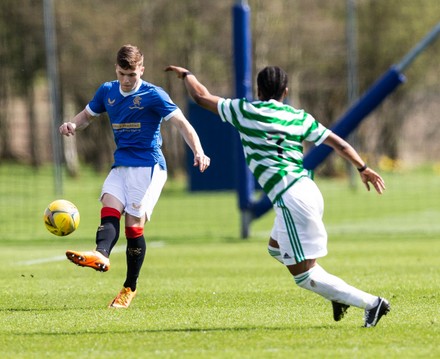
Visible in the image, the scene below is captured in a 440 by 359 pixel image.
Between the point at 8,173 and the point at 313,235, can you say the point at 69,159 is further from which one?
the point at 313,235

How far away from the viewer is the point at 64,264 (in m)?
13.9

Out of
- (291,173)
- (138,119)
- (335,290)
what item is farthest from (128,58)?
(335,290)

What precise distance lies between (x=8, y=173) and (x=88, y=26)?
8682 mm

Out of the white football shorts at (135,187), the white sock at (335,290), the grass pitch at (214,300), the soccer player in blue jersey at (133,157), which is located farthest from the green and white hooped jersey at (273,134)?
the white football shorts at (135,187)

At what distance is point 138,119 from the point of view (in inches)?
371

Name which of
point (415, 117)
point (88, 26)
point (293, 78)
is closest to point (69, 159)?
point (88, 26)

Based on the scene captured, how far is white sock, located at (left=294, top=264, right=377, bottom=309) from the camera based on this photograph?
299 inches

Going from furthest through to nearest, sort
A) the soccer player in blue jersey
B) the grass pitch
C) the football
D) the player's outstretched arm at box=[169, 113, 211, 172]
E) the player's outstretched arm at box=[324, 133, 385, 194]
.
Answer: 1. the football
2. the soccer player in blue jersey
3. the player's outstretched arm at box=[169, 113, 211, 172]
4. the player's outstretched arm at box=[324, 133, 385, 194]
5. the grass pitch

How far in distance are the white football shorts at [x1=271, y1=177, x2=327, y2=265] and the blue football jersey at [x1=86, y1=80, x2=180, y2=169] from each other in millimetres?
2103

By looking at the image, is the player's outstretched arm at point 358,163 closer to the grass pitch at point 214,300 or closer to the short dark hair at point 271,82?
the short dark hair at point 271,82

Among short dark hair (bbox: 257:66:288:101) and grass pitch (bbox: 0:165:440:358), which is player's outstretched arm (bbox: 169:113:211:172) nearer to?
short dark hair (bbox: 257:66:288:101)

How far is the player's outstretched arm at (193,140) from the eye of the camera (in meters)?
8.60

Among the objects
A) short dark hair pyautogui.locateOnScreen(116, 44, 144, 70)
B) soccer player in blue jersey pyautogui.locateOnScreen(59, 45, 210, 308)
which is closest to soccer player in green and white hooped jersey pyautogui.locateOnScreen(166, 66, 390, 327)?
short dark hair pyautogui.locateOnScreen(116, 44, 144, 70)

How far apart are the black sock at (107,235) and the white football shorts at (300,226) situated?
6.48ft
